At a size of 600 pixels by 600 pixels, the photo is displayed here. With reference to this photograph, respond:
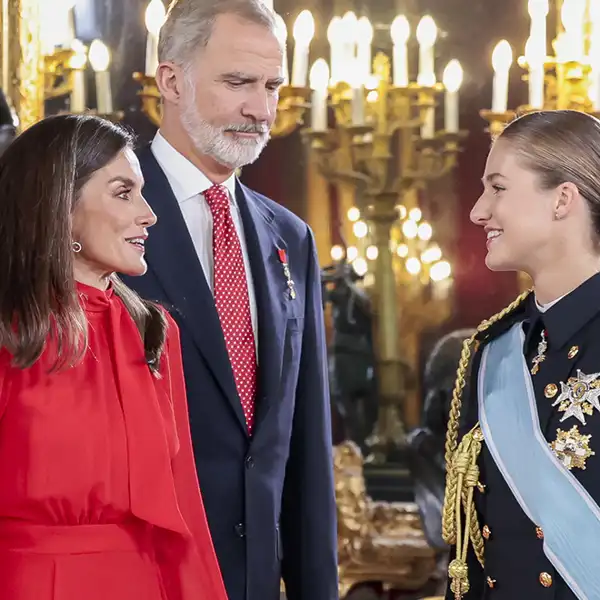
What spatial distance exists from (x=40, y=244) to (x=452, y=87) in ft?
7.46

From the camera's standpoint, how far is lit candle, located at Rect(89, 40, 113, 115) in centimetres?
366

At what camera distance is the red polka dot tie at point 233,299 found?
85.9 inches

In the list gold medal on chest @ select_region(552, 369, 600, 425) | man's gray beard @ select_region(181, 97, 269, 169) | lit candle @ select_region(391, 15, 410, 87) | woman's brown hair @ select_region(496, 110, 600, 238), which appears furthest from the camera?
lit candle @ select_region(391, 15, 410, 87)

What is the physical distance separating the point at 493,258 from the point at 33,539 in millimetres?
899

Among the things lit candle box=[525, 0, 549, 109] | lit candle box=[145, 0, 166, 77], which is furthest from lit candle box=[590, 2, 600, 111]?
lit candle box=[145, 0, 166, 77]

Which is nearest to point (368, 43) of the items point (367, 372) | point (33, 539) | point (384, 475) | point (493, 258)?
point (367, 372)

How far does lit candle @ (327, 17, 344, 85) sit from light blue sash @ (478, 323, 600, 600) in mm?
1930

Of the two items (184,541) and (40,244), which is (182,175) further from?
(184,541)

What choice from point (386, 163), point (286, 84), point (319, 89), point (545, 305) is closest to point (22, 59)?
point (286, 84)

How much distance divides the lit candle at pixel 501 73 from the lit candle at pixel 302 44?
614 mm

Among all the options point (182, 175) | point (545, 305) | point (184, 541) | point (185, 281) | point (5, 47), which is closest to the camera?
point (184, 541)

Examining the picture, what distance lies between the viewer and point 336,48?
12.1ft

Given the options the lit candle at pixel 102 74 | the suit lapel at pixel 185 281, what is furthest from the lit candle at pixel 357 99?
the suit lapel at pixel 185 281

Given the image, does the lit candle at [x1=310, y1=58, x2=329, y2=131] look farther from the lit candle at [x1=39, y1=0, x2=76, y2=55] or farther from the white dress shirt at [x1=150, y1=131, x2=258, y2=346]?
the white dress shirt at [x1=150, y1=131, x2=258, y2=346]
